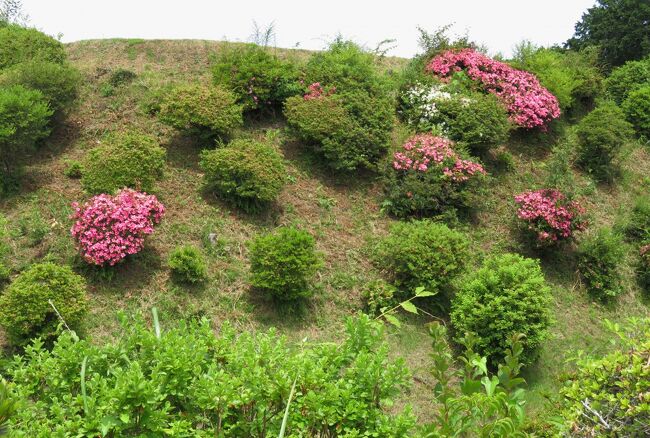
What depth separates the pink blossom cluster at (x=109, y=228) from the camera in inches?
279

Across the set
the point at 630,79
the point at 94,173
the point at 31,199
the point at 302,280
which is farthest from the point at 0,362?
the point at 630,79

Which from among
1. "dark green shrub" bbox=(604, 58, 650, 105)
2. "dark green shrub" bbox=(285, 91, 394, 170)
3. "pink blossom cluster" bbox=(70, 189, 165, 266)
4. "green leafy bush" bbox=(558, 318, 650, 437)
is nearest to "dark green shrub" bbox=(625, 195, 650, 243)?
"dark green shrub" bbox=(285, 91, 394, 170)

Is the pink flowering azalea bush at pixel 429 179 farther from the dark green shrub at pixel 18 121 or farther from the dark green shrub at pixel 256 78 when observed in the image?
the dark green shrub at pixel 18 121

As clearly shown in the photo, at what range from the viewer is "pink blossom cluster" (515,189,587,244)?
972 cm

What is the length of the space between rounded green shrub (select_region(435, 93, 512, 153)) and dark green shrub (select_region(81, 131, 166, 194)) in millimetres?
5568

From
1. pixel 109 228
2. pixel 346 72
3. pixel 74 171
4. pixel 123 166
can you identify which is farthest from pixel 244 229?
pixel 346 72

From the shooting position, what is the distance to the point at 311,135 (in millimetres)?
10125

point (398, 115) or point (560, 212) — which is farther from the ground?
point (398, 115)

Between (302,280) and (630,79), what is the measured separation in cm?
1290

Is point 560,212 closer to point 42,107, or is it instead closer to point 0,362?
point 42,107

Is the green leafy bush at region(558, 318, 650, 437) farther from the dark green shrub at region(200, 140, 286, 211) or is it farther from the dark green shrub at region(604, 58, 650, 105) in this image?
the dark green shrub at region(604, 58, 650, 105)

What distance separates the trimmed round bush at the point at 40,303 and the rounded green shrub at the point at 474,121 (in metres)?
7.38

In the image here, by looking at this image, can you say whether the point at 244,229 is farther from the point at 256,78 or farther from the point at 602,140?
the point at 602,140

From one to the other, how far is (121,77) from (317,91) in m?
3.68
